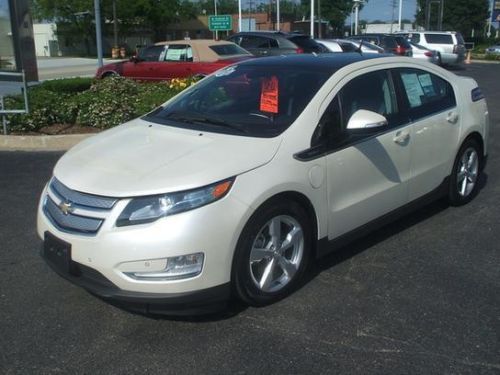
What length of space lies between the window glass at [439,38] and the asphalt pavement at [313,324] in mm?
27177

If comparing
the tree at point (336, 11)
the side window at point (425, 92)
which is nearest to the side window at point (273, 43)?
the side window at point (425, 92)

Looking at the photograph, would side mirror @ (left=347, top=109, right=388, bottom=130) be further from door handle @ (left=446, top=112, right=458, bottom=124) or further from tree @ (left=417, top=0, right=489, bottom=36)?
tree @ (left=417, top=0, right=489, bottom=36)

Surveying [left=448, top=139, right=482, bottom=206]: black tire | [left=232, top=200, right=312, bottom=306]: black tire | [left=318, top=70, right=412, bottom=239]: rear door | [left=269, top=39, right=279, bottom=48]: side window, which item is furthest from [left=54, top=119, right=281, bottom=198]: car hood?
[left=269, top=39, right=279, bottom=48]: side window

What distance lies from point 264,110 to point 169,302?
5.18 feet

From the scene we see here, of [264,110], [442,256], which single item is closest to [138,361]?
[264,110]

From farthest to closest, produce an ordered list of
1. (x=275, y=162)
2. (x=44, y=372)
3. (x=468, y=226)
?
(x=468, y=226), (x=275, y=162), (x=44, y=372)

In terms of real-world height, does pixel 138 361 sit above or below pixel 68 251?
below

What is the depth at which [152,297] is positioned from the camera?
3174 mm

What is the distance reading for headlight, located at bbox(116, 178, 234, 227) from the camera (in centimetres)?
314

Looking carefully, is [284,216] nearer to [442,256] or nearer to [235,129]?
[235,129]

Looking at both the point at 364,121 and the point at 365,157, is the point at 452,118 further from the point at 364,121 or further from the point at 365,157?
the point at 364,121

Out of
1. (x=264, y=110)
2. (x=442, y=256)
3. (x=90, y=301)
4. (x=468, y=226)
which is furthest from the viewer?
(x=468, y=226)

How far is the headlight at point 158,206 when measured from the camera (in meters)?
3.14

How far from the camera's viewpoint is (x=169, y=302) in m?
3.18
